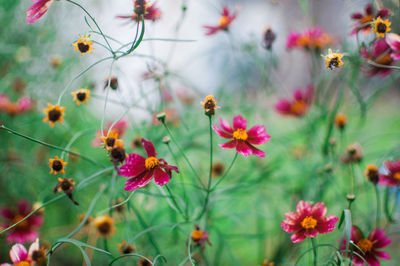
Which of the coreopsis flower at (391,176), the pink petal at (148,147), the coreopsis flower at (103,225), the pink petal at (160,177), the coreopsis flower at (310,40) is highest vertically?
the coreopsis flower at (310,40)

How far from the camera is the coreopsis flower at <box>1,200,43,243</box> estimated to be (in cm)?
65

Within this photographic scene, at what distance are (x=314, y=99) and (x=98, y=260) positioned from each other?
679 millimetres

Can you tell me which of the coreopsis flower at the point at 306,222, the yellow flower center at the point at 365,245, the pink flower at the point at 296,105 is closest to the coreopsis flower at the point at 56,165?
the coreopsis flower at the point at 306,222

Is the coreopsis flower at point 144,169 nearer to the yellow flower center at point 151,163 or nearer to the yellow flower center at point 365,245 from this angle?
the yellow flower center at point 151,163

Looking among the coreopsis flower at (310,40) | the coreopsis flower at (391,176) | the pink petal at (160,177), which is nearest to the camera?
the pink petal at (160,177)

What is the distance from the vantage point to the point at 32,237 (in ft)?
2.13

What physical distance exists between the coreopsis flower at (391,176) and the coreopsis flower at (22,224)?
0.67 meters

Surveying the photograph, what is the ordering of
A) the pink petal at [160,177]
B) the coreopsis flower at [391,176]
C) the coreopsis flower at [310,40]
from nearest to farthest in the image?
the pink petal at [160,177] < the coreopsis flower at [391,176] < the coreopsis flower at [310,40]

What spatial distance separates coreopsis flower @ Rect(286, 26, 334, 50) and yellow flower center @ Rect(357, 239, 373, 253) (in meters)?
0.49

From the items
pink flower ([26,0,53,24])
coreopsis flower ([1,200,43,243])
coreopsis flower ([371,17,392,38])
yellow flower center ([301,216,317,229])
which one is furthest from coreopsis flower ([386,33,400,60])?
coreopsis flower ([1,200,43,243])

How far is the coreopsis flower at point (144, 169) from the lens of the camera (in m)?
0.43

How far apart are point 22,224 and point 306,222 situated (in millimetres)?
605

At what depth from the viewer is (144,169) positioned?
0.46 meters

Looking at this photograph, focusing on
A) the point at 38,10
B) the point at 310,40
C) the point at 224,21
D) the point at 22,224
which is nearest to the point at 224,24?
the point at 224,21
